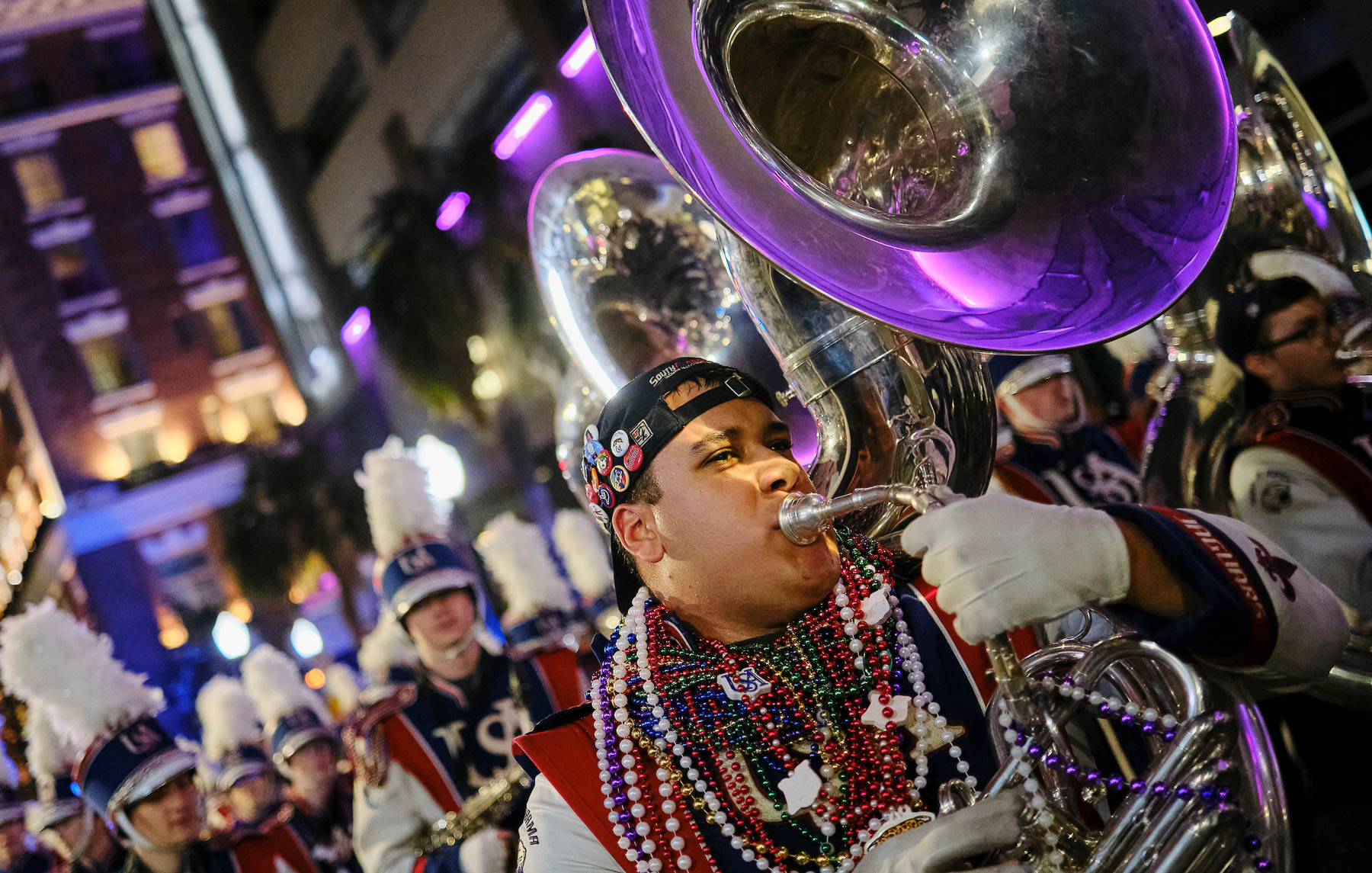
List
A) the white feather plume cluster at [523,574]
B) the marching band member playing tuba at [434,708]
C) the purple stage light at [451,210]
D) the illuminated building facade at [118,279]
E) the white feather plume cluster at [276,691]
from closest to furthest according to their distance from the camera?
1. the marching band member playing tuba at [434,708]
2. the white feather plume cluster at [523,574]
3. the white feather plume cluster at [276,691]
4. the purple stage light at [451,210]
5. the illuminated building facade at [118,279]

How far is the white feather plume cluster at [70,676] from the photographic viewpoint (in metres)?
4.51

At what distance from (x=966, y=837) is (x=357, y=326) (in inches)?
654

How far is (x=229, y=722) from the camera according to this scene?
643 centimetres

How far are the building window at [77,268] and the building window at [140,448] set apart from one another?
3.00 metres

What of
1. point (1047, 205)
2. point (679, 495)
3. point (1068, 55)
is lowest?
point (679, 495)

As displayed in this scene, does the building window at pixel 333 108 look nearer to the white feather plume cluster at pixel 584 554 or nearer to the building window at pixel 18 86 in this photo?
the building window at pixel 18 86

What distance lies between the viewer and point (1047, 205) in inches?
61.0

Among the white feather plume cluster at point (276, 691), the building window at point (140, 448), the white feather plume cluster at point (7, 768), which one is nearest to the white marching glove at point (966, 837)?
the white feather plume cluster at point (276, 691)

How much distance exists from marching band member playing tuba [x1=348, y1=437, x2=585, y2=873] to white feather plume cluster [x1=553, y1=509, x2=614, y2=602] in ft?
5.46

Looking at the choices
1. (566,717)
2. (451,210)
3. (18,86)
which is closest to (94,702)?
(566,717)

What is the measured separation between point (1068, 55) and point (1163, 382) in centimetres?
149

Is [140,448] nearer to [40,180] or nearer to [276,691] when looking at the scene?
[40,180]

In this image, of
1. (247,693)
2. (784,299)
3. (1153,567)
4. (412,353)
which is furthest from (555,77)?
(1153,567)

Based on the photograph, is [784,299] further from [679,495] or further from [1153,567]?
[1153,567]
